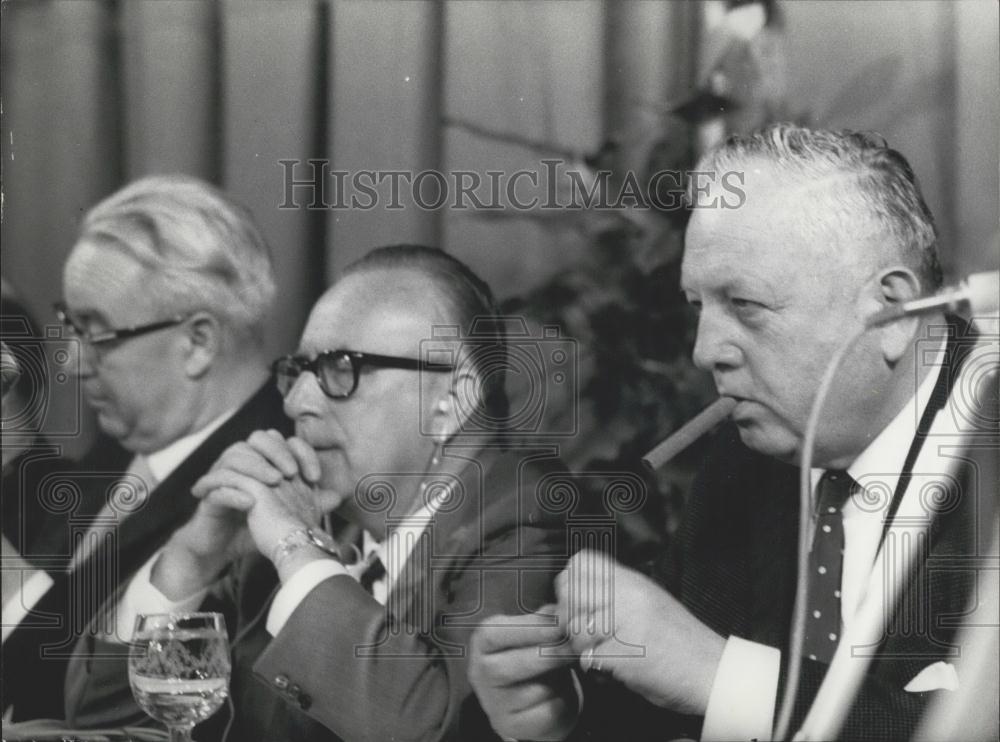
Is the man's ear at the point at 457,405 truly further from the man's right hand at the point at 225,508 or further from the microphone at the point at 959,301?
the microphone at the point at 959,301

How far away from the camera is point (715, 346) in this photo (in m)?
2.49

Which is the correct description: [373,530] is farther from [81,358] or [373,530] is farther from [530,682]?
[81,358]

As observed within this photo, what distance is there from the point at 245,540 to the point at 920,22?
170cm

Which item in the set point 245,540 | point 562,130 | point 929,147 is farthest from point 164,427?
point 929,147

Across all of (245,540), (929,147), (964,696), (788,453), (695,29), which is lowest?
(964,696)

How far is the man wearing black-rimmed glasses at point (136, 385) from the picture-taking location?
2701 millimetres

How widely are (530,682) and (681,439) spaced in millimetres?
557

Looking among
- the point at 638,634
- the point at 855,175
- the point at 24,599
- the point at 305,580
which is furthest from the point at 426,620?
the point at 855,175

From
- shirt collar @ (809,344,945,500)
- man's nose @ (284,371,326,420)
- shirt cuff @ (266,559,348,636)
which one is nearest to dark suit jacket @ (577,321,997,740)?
shirt collar @ (809,344,945,500)

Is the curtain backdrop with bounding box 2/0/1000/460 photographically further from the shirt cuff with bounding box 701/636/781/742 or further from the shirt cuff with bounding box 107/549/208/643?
the shirt cuff with bounding box 701/636/781/742

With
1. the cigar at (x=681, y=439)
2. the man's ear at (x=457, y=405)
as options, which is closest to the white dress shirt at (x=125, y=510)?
the man's ear at (x=457, y=405)

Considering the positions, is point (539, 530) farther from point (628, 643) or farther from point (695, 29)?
point (695, 29)

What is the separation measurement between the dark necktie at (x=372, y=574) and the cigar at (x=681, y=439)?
1.85 ft

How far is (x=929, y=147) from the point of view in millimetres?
2486
